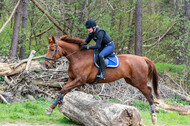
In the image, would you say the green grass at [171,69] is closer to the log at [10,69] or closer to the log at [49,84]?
the log at [49,84]

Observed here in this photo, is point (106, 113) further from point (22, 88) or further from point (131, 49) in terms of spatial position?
point (131, 49)

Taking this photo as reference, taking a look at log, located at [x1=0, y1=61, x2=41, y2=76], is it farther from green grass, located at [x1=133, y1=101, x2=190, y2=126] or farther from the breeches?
green grass, located at [x1=133, y1=101, x2=190, y2=126]

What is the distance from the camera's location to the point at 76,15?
14.9m

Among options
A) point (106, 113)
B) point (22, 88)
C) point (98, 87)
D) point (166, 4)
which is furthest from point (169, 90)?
point (166, 4)

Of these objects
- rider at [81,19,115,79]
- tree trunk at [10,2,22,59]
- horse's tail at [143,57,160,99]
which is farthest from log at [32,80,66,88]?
horse's tail at [143,57,160,99]

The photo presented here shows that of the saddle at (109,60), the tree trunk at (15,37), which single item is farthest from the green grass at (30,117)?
the tree trunk at (15,37)

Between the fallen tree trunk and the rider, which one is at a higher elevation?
the rider

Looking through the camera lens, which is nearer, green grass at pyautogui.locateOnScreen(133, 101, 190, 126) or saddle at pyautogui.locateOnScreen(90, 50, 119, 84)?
saddle at pyautogui.locateOnScreen(90, 50, 119, 84)

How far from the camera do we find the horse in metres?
6.86

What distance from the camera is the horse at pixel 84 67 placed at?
22.5 ft

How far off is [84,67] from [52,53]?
1.03m

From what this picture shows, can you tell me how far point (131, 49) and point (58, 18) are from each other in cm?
609

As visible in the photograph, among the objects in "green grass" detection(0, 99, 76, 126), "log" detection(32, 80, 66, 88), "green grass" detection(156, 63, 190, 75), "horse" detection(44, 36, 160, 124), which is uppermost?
"horse" detection(44, 36, 160, 124)

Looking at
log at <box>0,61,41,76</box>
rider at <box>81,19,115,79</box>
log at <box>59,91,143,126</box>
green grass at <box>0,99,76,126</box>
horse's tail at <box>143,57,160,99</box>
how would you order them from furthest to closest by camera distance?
log at <box>0,61,41,76</box> → horse's tail at <box>143,57,160,99</box> → rider at <box>81,19,115,79</box> → green grass at <box>0,99,76,126</box> → log at <box>59,91,143,126</box>
